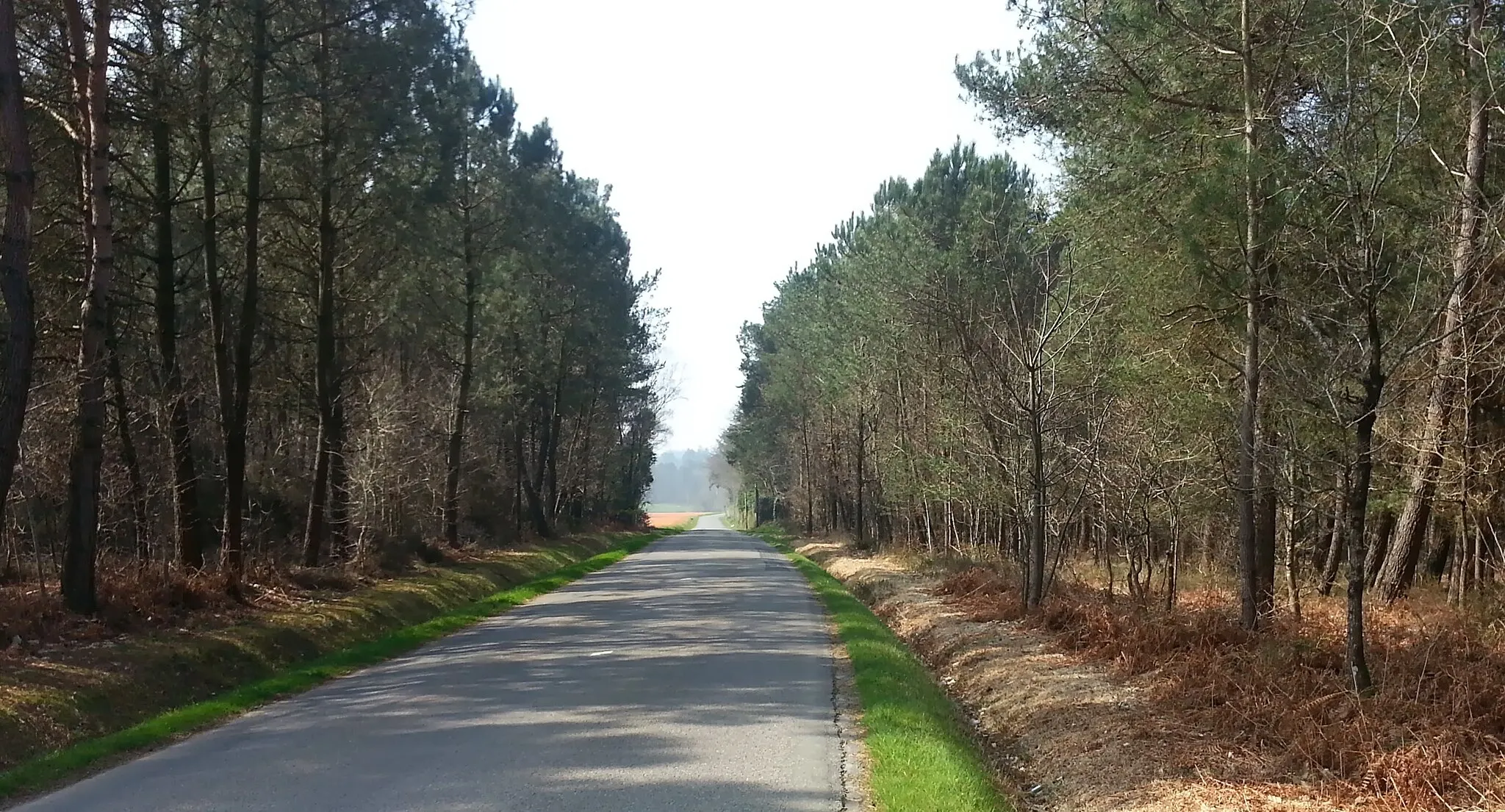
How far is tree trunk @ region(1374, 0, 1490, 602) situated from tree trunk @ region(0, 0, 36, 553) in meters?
12.4

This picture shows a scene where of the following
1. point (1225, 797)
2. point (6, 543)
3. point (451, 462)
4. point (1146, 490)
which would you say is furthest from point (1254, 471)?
point (451, 462)

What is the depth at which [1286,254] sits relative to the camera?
11.1 metres

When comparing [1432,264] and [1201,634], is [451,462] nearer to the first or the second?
[1201,634]

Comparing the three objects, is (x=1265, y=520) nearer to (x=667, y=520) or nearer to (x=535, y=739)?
(x=535, y=739)

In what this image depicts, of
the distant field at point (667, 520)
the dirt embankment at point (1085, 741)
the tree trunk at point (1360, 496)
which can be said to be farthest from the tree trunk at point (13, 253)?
the distant field at point (667, 520)

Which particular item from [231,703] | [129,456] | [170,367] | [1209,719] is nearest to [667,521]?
[129,456]

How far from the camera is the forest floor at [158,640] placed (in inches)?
362

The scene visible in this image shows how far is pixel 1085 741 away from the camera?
8781 mm

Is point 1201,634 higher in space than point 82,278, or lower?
lower

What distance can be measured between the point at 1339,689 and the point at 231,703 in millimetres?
9721

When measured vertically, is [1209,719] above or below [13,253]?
below

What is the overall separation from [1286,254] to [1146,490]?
475 centimetres

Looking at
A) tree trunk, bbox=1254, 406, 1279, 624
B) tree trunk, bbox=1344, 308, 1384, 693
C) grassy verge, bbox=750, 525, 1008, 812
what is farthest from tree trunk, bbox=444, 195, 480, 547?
tree trunk, bbox=1344, 308, 1384, 693

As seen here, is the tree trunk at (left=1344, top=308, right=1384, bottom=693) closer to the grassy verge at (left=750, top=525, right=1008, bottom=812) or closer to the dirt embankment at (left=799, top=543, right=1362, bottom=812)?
the dirt embankment at (left=799, top=543, right=1362, bottom=812)
